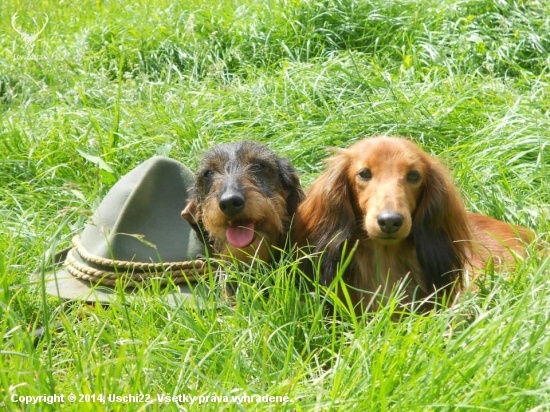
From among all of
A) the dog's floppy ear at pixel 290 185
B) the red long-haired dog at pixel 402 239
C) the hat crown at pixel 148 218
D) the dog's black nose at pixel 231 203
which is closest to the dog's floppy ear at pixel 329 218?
the red long-haired dog at pixel 402 239

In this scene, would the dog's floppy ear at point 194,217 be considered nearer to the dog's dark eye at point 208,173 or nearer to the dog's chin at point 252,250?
the dog's dark eye at point 208,173

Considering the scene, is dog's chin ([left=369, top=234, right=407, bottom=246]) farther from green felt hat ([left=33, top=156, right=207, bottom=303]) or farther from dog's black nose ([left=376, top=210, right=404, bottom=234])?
green felt hat ([left=33, top=156, right=207, bottom=303])

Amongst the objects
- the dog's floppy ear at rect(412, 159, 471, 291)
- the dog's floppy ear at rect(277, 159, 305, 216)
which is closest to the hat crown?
the dog's floppy ear at rect(277, 159, 305, 216)

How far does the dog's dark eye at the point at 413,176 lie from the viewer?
3426 mm

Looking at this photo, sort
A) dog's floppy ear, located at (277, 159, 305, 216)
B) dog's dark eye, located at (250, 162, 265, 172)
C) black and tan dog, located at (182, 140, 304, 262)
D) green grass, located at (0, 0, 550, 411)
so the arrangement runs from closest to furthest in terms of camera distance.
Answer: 1. green grass, located at (0, 0, 550, 411)
2. black and tan dog, located at (182, 140, 304, 262)
3. dog's dark eye, located at (250, 162, 265, 172)
4. dog's floppy ear, located at (277, 159, 305, 216)

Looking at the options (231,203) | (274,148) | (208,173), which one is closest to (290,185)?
(208,173)

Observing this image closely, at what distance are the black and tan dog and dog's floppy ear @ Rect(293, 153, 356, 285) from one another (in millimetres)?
133

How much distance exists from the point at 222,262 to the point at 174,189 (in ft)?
2.70

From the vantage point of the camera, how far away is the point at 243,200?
3510 millimetres

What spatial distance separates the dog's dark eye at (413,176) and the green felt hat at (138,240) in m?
0.99

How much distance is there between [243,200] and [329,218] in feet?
1.22

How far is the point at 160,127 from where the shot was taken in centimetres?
529

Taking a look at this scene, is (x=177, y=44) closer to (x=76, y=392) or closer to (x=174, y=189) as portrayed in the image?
(x=174, y=189)

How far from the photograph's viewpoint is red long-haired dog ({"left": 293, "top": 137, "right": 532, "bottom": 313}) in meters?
3.43
